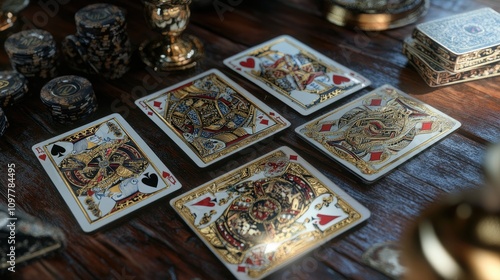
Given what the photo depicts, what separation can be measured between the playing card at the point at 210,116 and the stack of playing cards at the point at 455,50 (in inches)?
16.5

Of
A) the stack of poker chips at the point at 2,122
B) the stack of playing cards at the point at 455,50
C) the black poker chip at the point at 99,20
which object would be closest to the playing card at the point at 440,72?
the stack of playing cards at the point at 455,50

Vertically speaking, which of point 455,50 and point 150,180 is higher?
point 455,50

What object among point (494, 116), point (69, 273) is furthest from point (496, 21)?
point (69, 273)

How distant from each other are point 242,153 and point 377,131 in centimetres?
32

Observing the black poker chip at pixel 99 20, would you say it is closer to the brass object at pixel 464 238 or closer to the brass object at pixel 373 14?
the brass object at pixel 373 14

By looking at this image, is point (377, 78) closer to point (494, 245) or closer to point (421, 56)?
point (421, 56)

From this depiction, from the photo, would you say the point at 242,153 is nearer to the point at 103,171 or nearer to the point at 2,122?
the point at 103,171

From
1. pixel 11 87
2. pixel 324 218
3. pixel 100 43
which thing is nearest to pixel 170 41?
pixel 100 43

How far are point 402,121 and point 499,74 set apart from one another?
36 cm

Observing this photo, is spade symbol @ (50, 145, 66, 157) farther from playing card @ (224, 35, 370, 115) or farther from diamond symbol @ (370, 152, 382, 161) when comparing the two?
diamond symbol @ (370, 152, 382, 161)

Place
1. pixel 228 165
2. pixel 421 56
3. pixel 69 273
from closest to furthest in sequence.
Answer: pixel 69 273
pixel 228 165
pixel 421 56

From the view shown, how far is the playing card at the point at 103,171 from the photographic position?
1.09 m

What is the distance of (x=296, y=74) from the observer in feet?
4.69

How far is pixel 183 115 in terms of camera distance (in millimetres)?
1313
